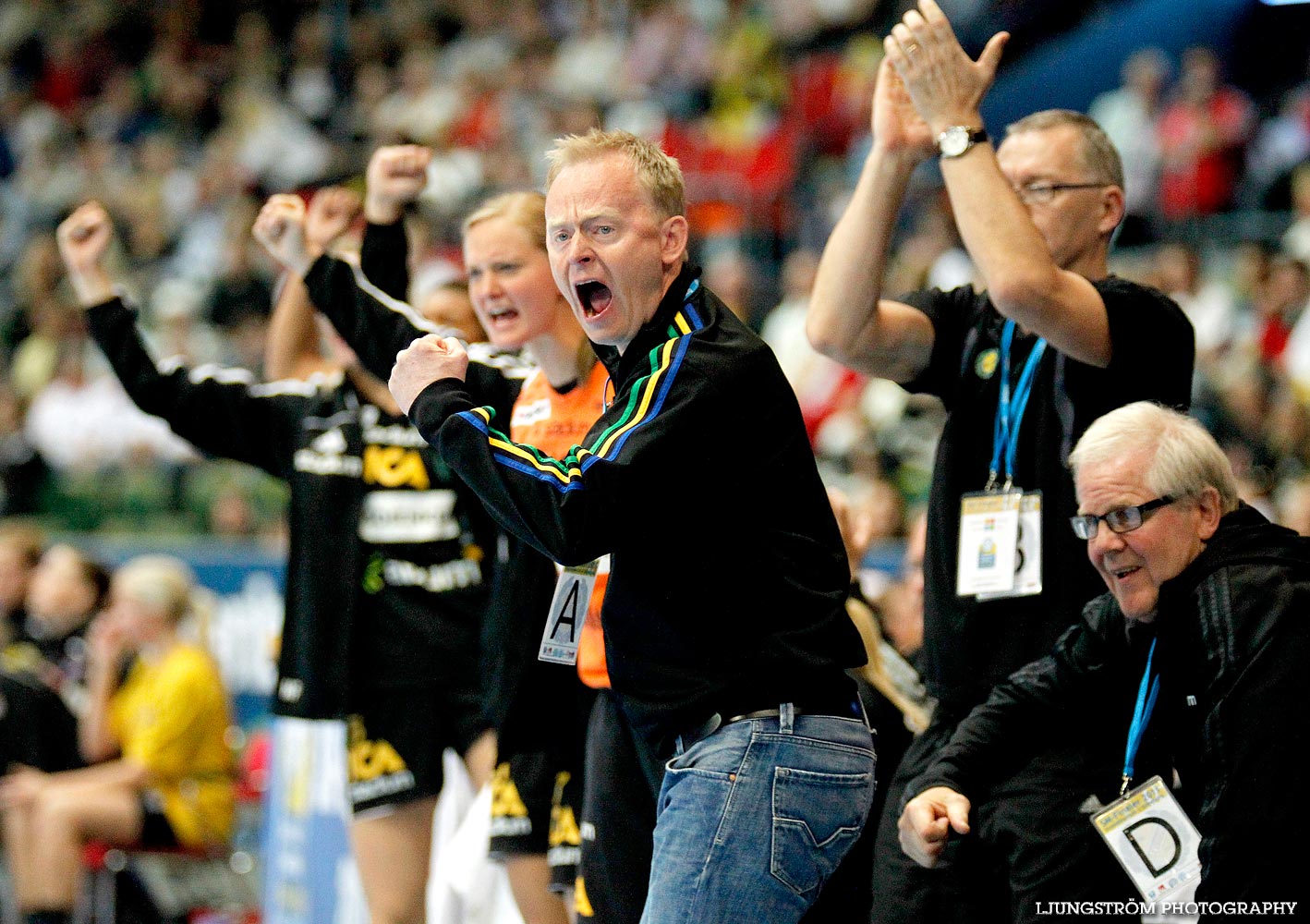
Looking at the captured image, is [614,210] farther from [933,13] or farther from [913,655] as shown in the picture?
[913,655]

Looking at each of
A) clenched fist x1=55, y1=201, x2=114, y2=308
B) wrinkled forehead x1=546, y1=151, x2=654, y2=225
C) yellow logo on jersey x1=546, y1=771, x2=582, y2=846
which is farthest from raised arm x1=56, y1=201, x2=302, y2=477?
wrinkled forehead x1=546, y1=151, x2=654, y2=225

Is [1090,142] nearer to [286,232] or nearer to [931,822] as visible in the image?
[931,822]

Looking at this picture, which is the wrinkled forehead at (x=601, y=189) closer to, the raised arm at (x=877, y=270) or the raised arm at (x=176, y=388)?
the raised arm at (x=877, y=270)

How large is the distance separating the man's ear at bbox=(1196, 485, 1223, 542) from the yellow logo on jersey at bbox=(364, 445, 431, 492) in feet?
7.25

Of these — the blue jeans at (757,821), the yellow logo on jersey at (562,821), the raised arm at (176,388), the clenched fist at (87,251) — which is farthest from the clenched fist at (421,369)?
the clenched fist at (87,251)

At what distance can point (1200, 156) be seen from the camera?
32.8 ft

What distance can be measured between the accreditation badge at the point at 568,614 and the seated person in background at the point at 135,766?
449 centimetres

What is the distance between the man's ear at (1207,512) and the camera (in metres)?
3.20

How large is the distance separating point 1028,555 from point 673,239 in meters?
1.09

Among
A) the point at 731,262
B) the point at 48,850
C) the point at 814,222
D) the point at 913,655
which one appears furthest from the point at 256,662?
the point at 913,655

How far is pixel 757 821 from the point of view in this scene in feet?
9.11

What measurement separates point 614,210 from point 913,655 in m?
2.33

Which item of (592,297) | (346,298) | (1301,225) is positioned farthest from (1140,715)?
(1301,225)

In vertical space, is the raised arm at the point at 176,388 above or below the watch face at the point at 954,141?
below
